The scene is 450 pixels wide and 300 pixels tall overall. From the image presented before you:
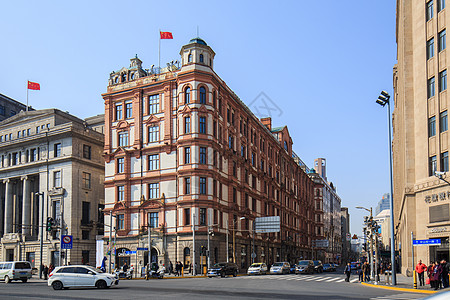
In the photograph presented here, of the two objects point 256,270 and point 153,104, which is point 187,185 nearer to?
point 153,104

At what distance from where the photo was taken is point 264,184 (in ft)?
284

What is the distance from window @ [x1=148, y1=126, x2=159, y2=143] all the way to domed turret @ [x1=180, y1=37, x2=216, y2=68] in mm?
9594

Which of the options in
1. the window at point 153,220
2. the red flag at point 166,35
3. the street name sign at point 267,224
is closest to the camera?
the window at point 153,220

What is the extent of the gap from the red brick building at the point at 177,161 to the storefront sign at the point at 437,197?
28669mm

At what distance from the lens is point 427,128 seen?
41.2 m

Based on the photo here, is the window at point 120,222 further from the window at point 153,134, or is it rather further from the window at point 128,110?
the window at point 128,110

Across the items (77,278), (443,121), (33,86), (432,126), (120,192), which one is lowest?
(77,278)

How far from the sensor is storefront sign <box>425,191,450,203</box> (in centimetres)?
3795

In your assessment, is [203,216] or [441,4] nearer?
[441,4]

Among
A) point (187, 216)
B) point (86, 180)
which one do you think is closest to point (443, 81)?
point (187, 216)

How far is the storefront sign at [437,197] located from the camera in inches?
1494

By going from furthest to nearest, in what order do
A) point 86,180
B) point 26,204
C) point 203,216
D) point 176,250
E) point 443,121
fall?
point 26,204
point 86,180
point 176,250
point 203,216
point 443,121

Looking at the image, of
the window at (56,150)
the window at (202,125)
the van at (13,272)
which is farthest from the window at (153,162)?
the van at (13,272)

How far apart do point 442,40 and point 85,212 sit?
55460mm
